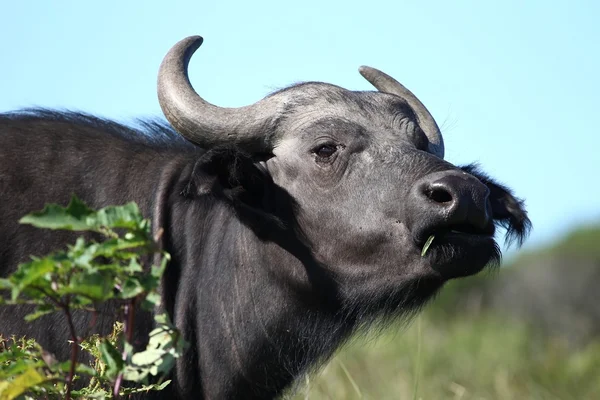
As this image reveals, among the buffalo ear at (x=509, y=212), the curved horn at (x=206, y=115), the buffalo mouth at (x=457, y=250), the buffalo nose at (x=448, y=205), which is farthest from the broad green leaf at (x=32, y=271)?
the buffalo ear at (x=509, y=212)

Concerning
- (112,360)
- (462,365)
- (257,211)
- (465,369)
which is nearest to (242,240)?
(257,211)

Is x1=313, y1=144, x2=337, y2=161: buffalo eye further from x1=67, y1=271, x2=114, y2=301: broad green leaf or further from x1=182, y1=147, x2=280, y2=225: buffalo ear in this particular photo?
x1=67, y1=271, x2=114, y2=301: broad green leaf

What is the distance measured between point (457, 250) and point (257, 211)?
3.97 ft

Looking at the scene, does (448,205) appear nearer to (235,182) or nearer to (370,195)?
(370,195)

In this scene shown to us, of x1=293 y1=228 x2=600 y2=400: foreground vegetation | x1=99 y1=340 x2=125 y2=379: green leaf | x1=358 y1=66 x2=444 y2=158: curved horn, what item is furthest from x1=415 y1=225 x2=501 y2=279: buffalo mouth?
x1=99 y1=340 x2=125 y2=379: green leaf

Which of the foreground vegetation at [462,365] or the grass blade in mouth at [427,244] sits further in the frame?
the foreground vegetation at [462,365]

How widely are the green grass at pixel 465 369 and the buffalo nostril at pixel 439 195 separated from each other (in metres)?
1.29

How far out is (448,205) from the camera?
503cm

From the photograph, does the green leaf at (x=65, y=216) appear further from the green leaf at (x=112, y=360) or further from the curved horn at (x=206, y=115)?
the curved horn at (x=206, y=115)

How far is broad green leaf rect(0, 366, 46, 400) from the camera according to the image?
10.1 feet

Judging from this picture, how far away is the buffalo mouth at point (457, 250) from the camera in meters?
5.16

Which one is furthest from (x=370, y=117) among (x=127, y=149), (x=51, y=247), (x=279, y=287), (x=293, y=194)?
(x=51, y=247)

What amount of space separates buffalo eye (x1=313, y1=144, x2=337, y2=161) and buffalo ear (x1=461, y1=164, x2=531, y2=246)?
947 millimetres

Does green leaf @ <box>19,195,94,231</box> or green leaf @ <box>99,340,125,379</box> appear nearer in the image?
green leaf @ <box>19,195,94,231</box>
